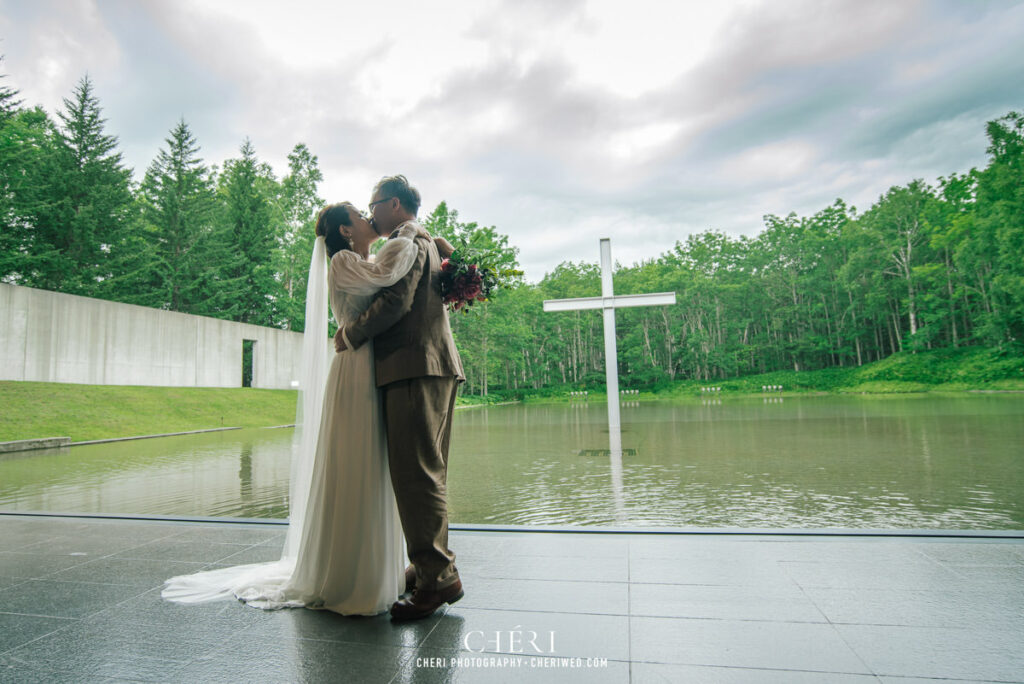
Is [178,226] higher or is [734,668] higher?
[178,226]

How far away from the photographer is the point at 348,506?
7.08 ft

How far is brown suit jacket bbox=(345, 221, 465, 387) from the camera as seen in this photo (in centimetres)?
214

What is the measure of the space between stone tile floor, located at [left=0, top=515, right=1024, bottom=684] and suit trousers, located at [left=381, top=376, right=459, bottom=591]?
0.67 feet

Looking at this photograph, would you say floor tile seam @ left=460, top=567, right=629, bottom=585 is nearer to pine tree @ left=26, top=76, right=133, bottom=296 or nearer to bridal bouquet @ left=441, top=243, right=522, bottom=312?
bridal bouquet @ left=441, top=243, right=522, bottom=312

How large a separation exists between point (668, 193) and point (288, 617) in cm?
4544

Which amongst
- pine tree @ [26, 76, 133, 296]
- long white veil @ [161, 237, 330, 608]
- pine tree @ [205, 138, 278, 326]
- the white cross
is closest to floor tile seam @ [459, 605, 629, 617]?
long white veil @ [161, 237, 330, 608]

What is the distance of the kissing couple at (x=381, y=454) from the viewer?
210cm

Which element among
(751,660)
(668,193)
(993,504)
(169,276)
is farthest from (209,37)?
(668,193)

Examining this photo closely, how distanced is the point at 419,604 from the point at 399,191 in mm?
1765

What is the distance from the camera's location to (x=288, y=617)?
6.70 ft

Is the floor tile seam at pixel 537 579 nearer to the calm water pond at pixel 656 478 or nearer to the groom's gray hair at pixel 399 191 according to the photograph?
the groom's gray hair at pixel 399 191

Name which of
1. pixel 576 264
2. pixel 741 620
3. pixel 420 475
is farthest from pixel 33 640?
pixel 576 264

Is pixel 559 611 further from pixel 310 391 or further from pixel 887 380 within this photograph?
pixel 887 380

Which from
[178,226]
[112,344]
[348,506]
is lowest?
[348,506]
